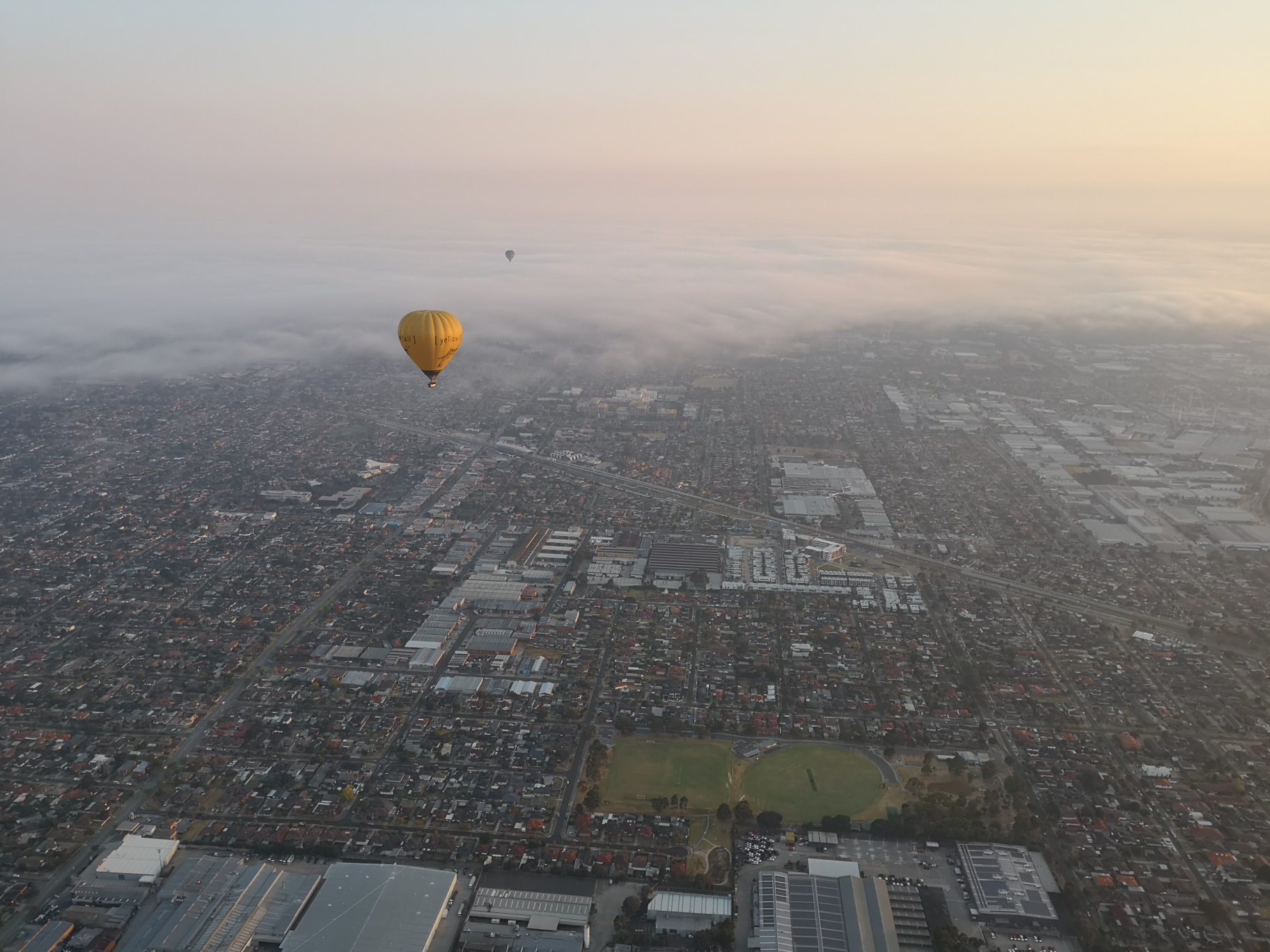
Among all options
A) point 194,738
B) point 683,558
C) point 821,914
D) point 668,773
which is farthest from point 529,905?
point 683,558

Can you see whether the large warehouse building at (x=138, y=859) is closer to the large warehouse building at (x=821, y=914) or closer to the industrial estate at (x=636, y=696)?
the industrial estate at (x=636, y=696)

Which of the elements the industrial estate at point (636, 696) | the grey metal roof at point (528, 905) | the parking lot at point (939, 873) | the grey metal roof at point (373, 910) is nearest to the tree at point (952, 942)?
the industrial estate at point (636, 696)

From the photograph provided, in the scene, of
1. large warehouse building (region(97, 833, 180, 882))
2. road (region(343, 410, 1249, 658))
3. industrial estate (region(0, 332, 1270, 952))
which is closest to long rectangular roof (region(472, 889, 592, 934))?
industrial estate (region(0, 332, 1270, 952))

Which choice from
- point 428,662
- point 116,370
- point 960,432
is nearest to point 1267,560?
point 960,432

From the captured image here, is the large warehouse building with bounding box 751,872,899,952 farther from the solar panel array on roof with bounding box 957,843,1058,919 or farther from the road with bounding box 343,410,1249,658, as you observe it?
the road with bounding box 343,410,1249,658

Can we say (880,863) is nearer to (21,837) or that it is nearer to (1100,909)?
(1100,909)

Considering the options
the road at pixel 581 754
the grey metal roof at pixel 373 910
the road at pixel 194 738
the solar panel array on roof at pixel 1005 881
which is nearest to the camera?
the grey metal roof at pixel 373 910
